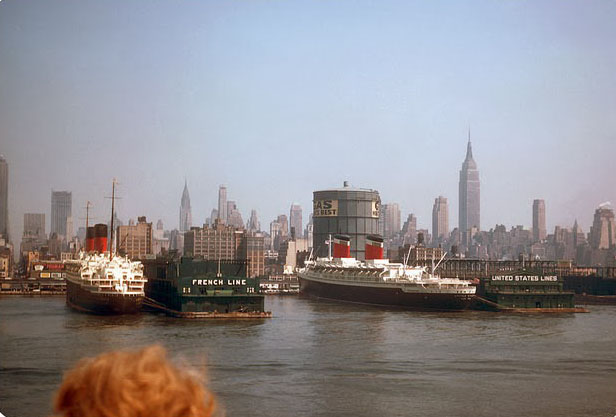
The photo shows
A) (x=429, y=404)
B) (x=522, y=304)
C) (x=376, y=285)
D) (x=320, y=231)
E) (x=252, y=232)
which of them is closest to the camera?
(x=429, y=404)

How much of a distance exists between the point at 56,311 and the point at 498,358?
2504 centimetres

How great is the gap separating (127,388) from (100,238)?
54085 mm

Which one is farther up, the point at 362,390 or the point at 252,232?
the point at 252,232

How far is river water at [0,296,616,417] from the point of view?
671 inches

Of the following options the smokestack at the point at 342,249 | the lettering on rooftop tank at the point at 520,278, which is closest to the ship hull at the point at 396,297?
the lettering on rooftop tank at the point at 520,278

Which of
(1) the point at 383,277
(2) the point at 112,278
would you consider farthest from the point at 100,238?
(1) the point at 383,277

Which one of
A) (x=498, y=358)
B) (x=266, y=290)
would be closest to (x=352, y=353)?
(x=498, y=358)

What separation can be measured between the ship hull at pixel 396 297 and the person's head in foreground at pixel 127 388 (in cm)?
4507

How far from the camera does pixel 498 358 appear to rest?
81.6 ft

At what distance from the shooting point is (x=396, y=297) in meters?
48.4

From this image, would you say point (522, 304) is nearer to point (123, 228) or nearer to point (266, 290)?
point (266, 290)

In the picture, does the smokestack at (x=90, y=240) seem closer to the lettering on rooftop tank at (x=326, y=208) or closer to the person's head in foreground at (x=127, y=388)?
the lettering on rooftop tank at (x=326, y=208)

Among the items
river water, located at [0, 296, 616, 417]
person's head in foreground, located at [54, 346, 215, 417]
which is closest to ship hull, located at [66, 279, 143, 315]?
river water, located at [0, 296, 616, 417]

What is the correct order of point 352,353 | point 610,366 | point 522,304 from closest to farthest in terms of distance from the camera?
1. point 610,366
2. point 352,353
3. point 522,304
